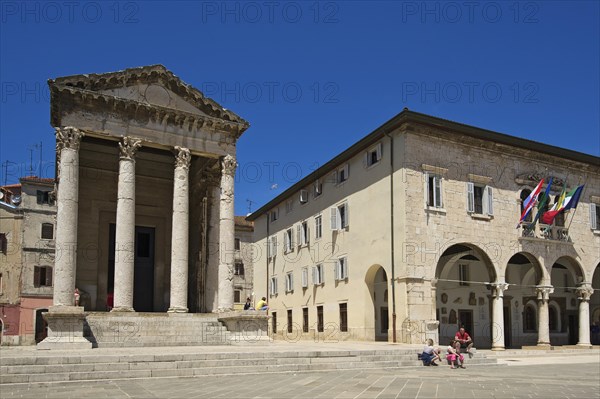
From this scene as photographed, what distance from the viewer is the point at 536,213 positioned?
1246 inches

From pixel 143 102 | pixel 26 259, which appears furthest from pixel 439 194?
pixel 26 259

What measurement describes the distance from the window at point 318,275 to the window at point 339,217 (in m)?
3.33

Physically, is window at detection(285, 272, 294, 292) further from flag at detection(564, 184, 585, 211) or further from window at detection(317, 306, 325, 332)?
flag at detection(564, 184, 585, 211)

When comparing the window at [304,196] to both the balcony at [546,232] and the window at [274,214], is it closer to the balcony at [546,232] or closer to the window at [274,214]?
the window at [274,214]

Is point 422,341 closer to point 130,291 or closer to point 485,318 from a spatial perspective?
point 485,318

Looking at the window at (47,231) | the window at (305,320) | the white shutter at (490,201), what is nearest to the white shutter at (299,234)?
the window at (305,320)

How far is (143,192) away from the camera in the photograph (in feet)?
95.3

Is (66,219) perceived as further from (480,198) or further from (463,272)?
(463,272)

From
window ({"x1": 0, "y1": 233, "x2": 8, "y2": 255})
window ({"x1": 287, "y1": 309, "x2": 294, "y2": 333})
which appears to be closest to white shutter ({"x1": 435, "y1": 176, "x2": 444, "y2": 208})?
window ({"x1": 287, "y1": 309, "x2": 294, "y2": 333})

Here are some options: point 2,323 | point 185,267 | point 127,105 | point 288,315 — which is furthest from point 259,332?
point 2,323

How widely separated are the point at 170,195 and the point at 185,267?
22.5ft

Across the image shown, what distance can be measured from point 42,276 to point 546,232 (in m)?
33.7

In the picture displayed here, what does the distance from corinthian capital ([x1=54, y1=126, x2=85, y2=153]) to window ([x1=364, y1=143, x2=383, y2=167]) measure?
589 inches

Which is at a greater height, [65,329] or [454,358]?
[65,329]
